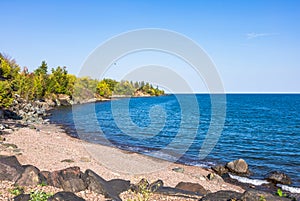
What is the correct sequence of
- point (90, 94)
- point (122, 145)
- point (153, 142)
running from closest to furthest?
point (122, 145) → point (153, 142) → point (90, 94)

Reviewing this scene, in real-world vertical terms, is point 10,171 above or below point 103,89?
below

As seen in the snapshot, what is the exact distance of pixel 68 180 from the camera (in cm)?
1052

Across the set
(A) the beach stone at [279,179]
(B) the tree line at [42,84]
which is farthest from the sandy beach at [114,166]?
(B) the tree line at [42,84]

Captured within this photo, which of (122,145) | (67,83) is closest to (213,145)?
(122,145)

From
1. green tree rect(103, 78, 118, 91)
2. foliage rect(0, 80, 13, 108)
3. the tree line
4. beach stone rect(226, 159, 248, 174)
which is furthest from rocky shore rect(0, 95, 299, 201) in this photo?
green tree rect(103, 78, 118, 91)

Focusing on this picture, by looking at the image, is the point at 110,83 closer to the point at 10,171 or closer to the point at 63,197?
the point at 10,171

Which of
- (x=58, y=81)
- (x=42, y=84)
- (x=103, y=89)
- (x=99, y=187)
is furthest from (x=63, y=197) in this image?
(x=103, y=89)

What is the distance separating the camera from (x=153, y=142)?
3114 centimetres

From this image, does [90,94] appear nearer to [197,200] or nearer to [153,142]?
[153,142]

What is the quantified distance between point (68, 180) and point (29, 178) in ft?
5.26

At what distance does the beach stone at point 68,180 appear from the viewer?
1040cm

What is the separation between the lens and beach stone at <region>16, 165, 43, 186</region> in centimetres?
1052

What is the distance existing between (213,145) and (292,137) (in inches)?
567

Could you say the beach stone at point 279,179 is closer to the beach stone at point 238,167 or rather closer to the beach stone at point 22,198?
the beach stone at point 238,167
